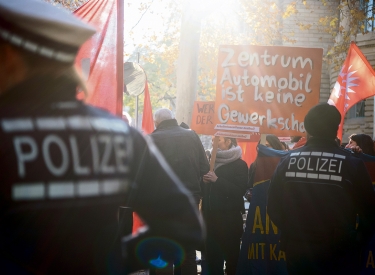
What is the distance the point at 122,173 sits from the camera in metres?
1.68

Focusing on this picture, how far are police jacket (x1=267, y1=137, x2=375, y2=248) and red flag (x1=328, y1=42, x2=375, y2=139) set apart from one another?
16.0 feet

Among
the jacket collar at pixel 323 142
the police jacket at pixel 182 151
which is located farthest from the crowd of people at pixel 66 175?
the police jacket at pixel 182 151

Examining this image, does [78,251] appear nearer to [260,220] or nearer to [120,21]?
[120,21]

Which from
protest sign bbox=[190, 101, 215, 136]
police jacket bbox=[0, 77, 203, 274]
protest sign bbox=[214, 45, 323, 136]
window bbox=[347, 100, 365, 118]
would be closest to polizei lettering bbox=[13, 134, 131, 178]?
police jacket bbox=[0, 77, 203, 274]

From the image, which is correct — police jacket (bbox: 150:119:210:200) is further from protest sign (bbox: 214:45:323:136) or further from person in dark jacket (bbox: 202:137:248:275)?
protest sign (bbox: 214:45:323:136)

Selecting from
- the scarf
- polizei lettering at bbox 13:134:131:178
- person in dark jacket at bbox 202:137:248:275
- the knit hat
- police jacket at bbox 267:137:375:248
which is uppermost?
polizei lettering at bbox 13:134:131:178

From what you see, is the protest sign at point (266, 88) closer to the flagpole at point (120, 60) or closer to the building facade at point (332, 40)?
the flagpole at point (120, 60)

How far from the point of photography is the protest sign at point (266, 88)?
22.3 ft

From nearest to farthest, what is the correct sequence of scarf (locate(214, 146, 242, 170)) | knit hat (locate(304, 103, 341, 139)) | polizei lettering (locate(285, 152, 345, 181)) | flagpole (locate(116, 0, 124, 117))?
polizei lettering (locate(285, 152, 345, 181)) < knit hat (locate(304, 103, 341, 139)) < flagpole (locate(116, 0, 124, 117)) < scarf (locate(214, 146, 242, 170))

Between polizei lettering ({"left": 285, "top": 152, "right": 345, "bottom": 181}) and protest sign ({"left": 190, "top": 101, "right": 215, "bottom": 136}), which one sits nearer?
polizei lettering ({"left": 285, "top": 152, "right": 345, "bottom": 181})

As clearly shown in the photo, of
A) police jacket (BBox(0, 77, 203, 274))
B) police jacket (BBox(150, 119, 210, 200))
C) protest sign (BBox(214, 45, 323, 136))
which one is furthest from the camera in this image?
protest sign (BBox(214, 45, 323, 136))

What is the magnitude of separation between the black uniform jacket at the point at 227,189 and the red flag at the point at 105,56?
8.98 feet

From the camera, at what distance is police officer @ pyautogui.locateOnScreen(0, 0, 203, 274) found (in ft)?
4.73

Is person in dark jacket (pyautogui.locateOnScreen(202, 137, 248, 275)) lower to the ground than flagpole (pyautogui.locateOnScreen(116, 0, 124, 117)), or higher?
lower
